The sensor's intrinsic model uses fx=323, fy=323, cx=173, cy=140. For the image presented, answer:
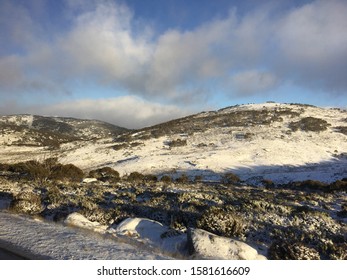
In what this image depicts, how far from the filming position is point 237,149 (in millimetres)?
38625

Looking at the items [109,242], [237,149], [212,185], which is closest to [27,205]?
[109,242]

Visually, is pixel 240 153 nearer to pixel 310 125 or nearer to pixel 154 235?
pixel 310 125

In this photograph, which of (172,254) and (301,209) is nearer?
(172,254)

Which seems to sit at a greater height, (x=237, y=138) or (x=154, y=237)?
(x=237, y=138)

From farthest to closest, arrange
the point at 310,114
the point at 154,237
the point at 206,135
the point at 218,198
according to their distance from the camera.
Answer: the point at 310,114 → the point at 206,135 → the point at 218,198 → the point at 154,237

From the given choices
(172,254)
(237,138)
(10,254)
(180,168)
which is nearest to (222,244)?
(172,254)

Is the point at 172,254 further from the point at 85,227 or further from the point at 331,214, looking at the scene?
the point at 331,214

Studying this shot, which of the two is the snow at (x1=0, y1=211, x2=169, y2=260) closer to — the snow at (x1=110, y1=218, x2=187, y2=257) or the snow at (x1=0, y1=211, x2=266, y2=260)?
the snow at (x1=0, y1=211, x2=266, y2=260)

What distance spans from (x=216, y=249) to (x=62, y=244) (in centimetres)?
433

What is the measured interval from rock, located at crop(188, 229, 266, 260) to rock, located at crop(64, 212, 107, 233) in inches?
136

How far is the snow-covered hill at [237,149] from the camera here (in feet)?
104

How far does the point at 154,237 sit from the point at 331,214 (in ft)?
27.2

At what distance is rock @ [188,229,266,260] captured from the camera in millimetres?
8961
